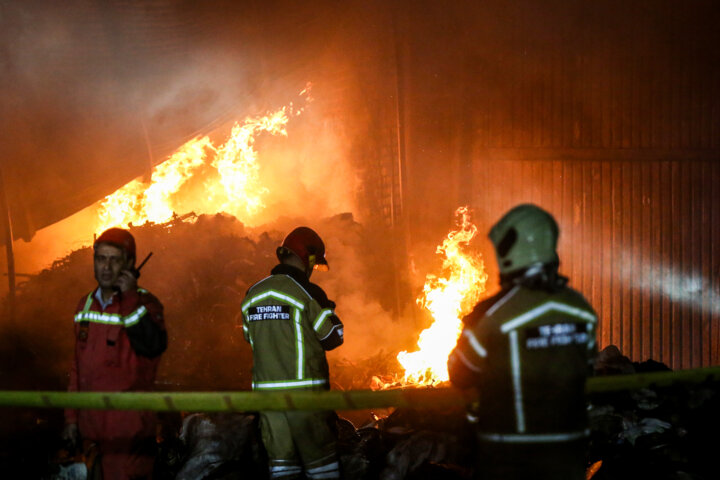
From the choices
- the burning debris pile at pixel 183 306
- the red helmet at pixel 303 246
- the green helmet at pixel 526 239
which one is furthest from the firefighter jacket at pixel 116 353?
the burning debris pile at pixel 183 306

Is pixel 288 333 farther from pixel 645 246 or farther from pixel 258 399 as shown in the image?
pixel 645 246

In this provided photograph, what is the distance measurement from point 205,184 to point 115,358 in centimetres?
806

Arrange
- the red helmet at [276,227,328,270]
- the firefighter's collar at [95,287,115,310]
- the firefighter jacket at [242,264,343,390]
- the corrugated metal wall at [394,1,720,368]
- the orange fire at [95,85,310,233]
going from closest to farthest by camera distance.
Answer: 1. the firefighter's collar at [95,287,115,310]
2. the firefighter jacket at [242,264,343,390]
3. the red helmet at [276,227,328,270]
4. the corrugated metal wall at [394,1,720,368]
5. the orange fire at [95,85,310,233]

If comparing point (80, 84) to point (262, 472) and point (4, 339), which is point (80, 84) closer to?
point (4, 339)

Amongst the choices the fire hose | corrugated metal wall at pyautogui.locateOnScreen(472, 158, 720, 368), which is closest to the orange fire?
corrugated metal wall at pyautogui.locateOnScreen(472, 158, 720, 368)

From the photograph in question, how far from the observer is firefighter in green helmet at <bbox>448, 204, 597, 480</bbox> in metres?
2.87

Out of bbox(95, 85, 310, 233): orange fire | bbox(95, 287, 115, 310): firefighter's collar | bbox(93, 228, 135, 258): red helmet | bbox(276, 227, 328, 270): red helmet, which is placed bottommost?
bbox(95, 287, 115, 310): firefighter's collar

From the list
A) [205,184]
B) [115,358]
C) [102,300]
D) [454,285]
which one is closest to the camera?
[115,358]

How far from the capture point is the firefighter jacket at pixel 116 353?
4129 millimetres

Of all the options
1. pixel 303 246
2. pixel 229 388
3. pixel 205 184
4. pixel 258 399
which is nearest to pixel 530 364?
pixel 258 399

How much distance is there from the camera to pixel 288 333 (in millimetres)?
4793

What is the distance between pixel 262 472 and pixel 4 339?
4.26 meters

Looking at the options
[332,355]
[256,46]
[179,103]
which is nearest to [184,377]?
[332,355]

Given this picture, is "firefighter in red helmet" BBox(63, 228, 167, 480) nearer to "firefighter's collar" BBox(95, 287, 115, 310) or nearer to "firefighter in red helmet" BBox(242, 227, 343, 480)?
"firefighter's collar" BBox(95, 287, 115, 310)
